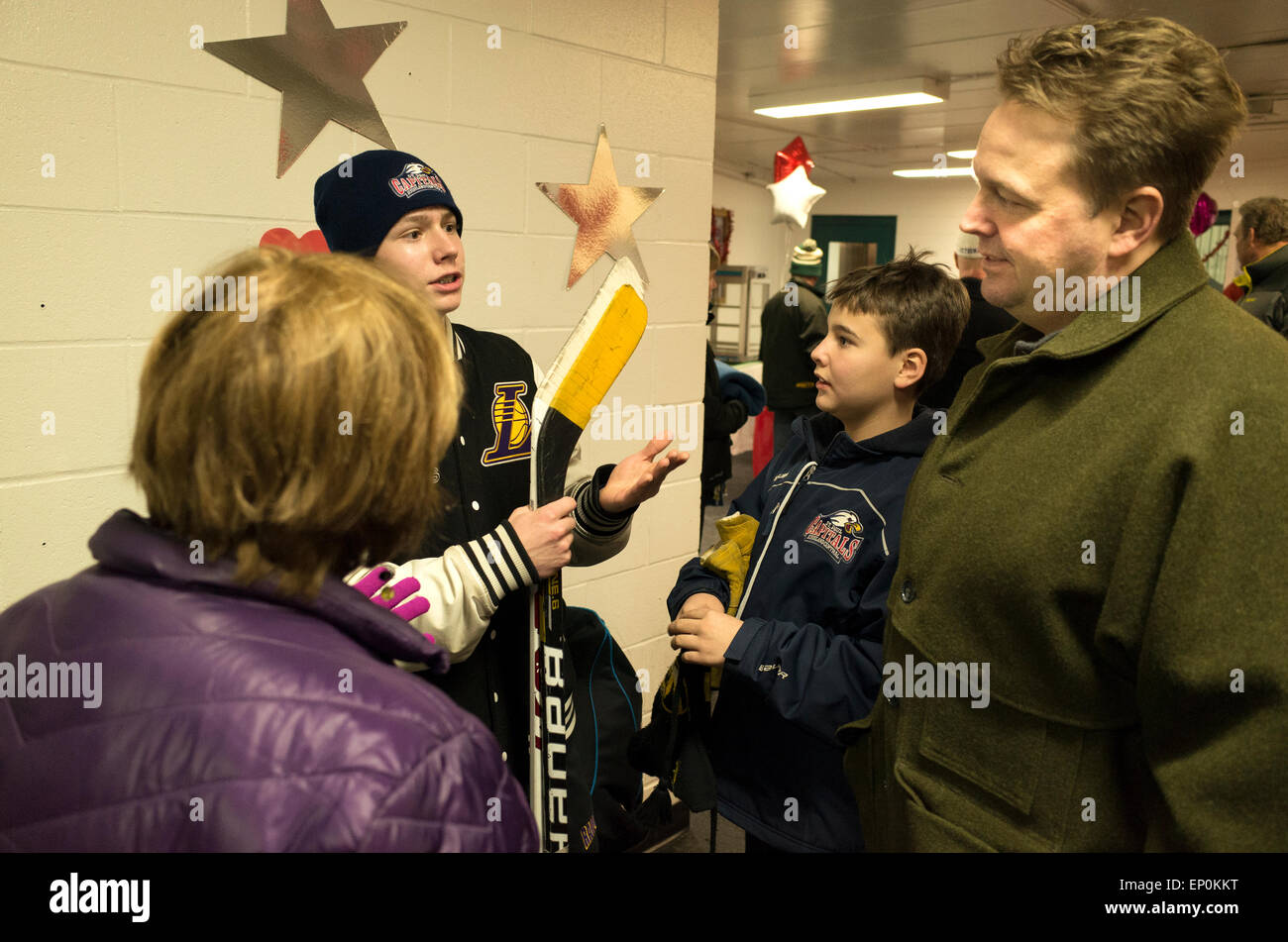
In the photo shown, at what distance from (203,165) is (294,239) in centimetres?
19

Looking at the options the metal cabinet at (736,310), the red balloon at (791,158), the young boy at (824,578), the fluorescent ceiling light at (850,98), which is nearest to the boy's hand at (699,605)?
the young boy at (824,578)

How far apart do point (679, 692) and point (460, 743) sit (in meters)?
0.82

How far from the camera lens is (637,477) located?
1.35 meters

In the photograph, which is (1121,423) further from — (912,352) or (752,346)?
(752,346)

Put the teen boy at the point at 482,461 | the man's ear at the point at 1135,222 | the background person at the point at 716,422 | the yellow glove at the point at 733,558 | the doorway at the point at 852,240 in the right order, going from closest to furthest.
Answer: the man's ear at the point at 1135,222 < the teen boy at the point at 482,461 < the yellow glove at the point at 733,558 < the background person at the point at 716,422 < the doorway at the point at 852,240

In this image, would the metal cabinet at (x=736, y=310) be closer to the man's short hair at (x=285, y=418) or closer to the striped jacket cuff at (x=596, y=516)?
the striped jacket cuff at (x=596, y=516)

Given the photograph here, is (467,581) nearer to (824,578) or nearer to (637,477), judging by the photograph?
(637,477)

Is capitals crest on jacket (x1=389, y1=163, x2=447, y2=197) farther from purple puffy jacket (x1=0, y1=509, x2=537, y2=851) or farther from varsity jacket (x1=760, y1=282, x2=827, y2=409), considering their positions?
varsity jacket (x1=760, y1=282, x2=827, y2=409)

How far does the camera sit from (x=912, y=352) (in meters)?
1.45

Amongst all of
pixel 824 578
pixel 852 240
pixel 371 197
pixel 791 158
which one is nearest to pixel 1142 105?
pixel 824 578

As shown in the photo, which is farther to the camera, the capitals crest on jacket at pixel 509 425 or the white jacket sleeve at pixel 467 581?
the capitals crest on jacket at pixel 509 425

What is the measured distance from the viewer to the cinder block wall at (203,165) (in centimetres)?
135

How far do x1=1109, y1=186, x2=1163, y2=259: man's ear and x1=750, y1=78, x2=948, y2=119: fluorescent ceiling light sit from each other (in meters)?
5.11
